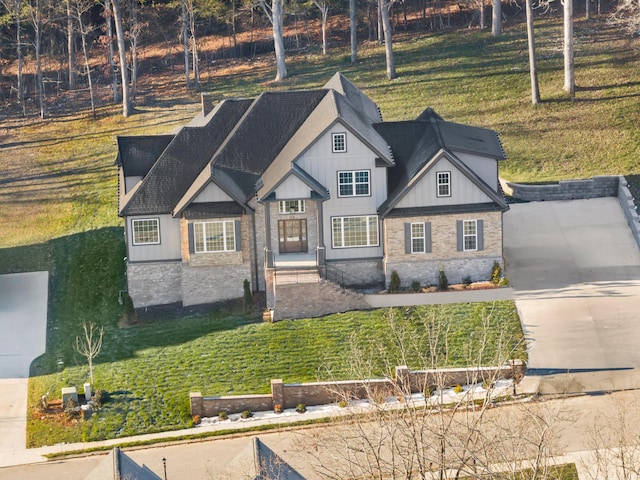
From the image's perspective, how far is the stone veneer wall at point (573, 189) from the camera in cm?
6744

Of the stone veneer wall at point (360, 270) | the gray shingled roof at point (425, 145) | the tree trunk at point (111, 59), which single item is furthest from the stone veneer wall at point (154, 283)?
the tree trunk at point (111, 59)

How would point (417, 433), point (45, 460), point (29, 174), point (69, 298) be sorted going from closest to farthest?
point (417, 433), point (45, 460), point (69, 298), point (29, 174)

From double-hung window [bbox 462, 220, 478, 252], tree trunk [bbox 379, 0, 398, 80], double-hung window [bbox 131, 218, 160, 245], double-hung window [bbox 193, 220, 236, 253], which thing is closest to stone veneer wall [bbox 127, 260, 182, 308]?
double-hung window [bbox 131, 218, 160, 245]

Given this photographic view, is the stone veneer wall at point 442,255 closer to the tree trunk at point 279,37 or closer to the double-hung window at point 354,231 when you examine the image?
the double-hung window at point 354,231

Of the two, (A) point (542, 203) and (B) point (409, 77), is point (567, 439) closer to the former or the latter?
(A) point (542, 203)

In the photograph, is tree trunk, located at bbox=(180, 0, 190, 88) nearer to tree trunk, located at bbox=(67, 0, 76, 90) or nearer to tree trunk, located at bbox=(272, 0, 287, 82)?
tree trunk, located at bbox=(272, 0, 287, 82)

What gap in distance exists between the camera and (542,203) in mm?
67438

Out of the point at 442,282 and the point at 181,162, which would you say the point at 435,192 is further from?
the point at 181,162

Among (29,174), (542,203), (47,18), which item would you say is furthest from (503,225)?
(47,18)

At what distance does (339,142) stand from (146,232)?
30.0 ft

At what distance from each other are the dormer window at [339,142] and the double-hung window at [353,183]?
96cm

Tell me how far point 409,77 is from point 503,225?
19281 mm

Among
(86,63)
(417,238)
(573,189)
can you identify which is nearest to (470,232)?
(417,238)

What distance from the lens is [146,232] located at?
6081 cm
